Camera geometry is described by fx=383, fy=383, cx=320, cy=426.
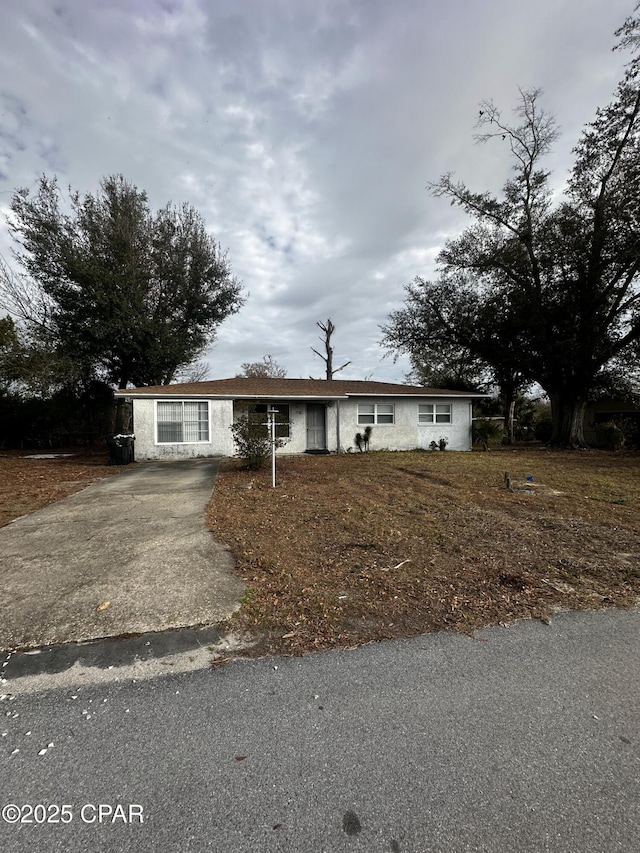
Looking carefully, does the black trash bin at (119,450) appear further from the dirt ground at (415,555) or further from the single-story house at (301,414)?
the dirt ground at (415,555)

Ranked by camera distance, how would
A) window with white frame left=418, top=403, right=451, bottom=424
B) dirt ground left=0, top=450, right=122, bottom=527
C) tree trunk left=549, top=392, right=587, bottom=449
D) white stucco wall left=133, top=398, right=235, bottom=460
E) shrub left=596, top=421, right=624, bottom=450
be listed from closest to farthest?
1. dirt ground left=0, top=450, right=122, bottom=527
2. white stucco wall left=133, top=398, right=235, bottom=460
3. window with white frame left=418, top=403, right=451, bottom=424
4. tree trunk left=549, top=392, right=587, bottom=449
5. shrub left=596, top=421, right=624, bottom=450

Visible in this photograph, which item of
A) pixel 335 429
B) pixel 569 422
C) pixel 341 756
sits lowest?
pixel 341 756

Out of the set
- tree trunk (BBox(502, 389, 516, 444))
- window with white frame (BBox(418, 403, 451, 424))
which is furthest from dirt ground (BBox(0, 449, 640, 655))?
tree trunk (BBox(502, 389, 516, 444))

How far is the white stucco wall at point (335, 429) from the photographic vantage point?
12.7 meters

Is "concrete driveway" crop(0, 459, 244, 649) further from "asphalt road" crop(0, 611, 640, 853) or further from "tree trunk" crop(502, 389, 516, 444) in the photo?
"tree trunk" crop(502, 389, 516, 444)

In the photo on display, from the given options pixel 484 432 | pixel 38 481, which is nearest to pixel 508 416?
pixel 484 432

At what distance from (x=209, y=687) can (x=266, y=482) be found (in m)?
6.18

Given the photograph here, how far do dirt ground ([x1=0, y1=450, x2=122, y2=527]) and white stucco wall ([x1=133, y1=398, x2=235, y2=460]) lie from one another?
1.37 m

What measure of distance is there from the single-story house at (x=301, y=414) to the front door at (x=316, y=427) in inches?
1.5

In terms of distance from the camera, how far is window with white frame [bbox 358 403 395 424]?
606 inches

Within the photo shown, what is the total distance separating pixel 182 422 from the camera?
13047 millimetres

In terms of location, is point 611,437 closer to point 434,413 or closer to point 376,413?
point 434,413

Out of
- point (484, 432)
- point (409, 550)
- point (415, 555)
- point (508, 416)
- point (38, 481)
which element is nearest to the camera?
point (415, 555)

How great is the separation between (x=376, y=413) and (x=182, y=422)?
7.41m
